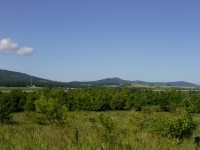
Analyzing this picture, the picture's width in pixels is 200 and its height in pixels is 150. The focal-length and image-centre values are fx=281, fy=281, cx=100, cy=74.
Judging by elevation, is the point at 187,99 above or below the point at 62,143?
above

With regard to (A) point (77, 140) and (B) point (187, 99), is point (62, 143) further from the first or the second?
(B) point (187, 99)

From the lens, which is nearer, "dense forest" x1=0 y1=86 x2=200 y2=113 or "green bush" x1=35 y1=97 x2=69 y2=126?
"green bush" x1=35 y1=97 x2=69 y2=126

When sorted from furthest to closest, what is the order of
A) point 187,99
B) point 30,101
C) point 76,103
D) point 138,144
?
point 76,103 → point 30,101 → point 187,99 → point 138,144

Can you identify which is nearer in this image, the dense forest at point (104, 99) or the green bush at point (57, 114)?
the green bush at point (57, 114)

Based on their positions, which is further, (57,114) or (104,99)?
(104,99)

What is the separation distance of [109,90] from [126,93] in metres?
6.09

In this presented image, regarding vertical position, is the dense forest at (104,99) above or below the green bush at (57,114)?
below

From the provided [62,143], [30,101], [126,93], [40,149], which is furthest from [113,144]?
[126,93]

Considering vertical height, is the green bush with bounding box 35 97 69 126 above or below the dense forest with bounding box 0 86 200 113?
above

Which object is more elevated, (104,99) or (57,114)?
(57,114)

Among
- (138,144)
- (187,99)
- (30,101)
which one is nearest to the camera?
(138,144)

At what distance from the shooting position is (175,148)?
3.09m

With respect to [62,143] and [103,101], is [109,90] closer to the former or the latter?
[103,101]

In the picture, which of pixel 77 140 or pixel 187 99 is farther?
pixel 187 99
